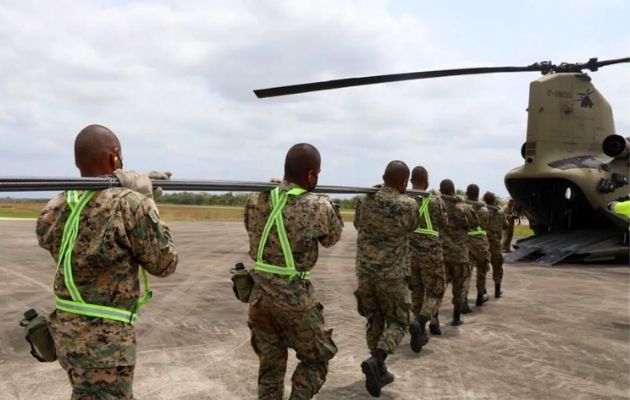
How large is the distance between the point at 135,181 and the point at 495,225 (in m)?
8.61

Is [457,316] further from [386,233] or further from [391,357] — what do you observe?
[386,233]

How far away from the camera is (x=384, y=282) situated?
5160mm

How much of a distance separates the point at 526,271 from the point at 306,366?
467 inches

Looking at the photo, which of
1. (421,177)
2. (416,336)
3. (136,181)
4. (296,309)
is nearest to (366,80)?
(421,177)

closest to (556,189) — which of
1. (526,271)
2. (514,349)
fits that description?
(526,271)

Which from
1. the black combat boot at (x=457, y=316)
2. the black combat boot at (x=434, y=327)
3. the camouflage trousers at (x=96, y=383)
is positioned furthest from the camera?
the black combat boot at (x=457, y=316)

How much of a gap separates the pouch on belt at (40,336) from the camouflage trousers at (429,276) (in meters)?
4.78

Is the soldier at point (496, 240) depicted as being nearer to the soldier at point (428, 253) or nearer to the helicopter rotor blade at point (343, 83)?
the helicopter rotor blade at point (343, 83)

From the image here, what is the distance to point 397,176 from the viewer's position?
538cm

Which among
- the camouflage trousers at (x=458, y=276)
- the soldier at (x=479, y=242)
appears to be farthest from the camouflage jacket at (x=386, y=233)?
the soldier at (x=479, y=242)

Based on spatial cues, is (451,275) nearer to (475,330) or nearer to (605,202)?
(475,330)

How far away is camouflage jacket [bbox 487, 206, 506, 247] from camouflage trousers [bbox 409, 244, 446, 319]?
3.62 meters

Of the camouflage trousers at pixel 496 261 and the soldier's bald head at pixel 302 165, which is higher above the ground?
the soldier's bald head at pixel 302 165

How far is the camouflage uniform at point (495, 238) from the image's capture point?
10008 mm
